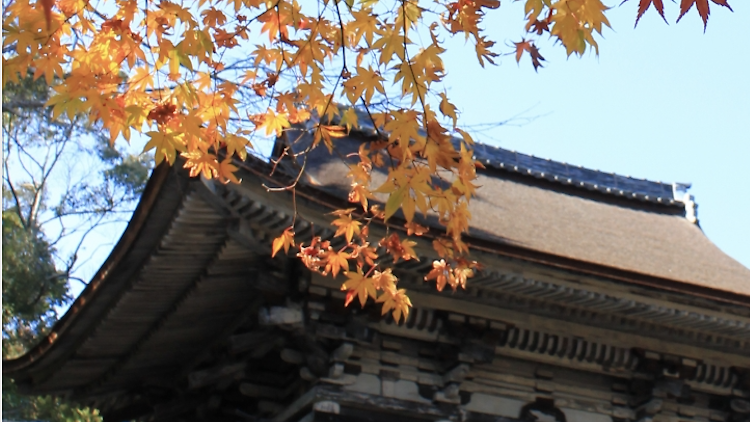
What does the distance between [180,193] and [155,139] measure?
1.60 meters

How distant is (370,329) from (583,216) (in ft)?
12.4

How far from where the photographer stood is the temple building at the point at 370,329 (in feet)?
16.8

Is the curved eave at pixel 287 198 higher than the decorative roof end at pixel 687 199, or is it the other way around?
the decorative roof end at pixel 687 199

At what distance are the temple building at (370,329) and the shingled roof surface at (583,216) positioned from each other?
0.05m

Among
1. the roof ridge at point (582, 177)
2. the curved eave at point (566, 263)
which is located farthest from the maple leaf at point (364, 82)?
the roof ridge at point (582, 177)

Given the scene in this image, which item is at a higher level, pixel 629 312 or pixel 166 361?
pixel 629 312

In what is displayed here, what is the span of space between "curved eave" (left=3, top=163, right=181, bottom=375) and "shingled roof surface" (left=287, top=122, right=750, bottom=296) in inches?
42.6

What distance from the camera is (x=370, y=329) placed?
18.2 feet

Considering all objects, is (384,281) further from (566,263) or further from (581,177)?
(581,177)

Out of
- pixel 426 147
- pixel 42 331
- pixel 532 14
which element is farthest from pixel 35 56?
pixel 42 331

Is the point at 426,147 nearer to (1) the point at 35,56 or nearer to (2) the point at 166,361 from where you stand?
(1) the point at 35,56

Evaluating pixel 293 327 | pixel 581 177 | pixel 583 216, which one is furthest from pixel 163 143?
pixel 581 177

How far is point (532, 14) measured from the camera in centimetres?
291

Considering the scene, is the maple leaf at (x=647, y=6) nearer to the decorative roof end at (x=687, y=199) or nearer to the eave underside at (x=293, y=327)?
the eave underside at (x=293, y=327)
